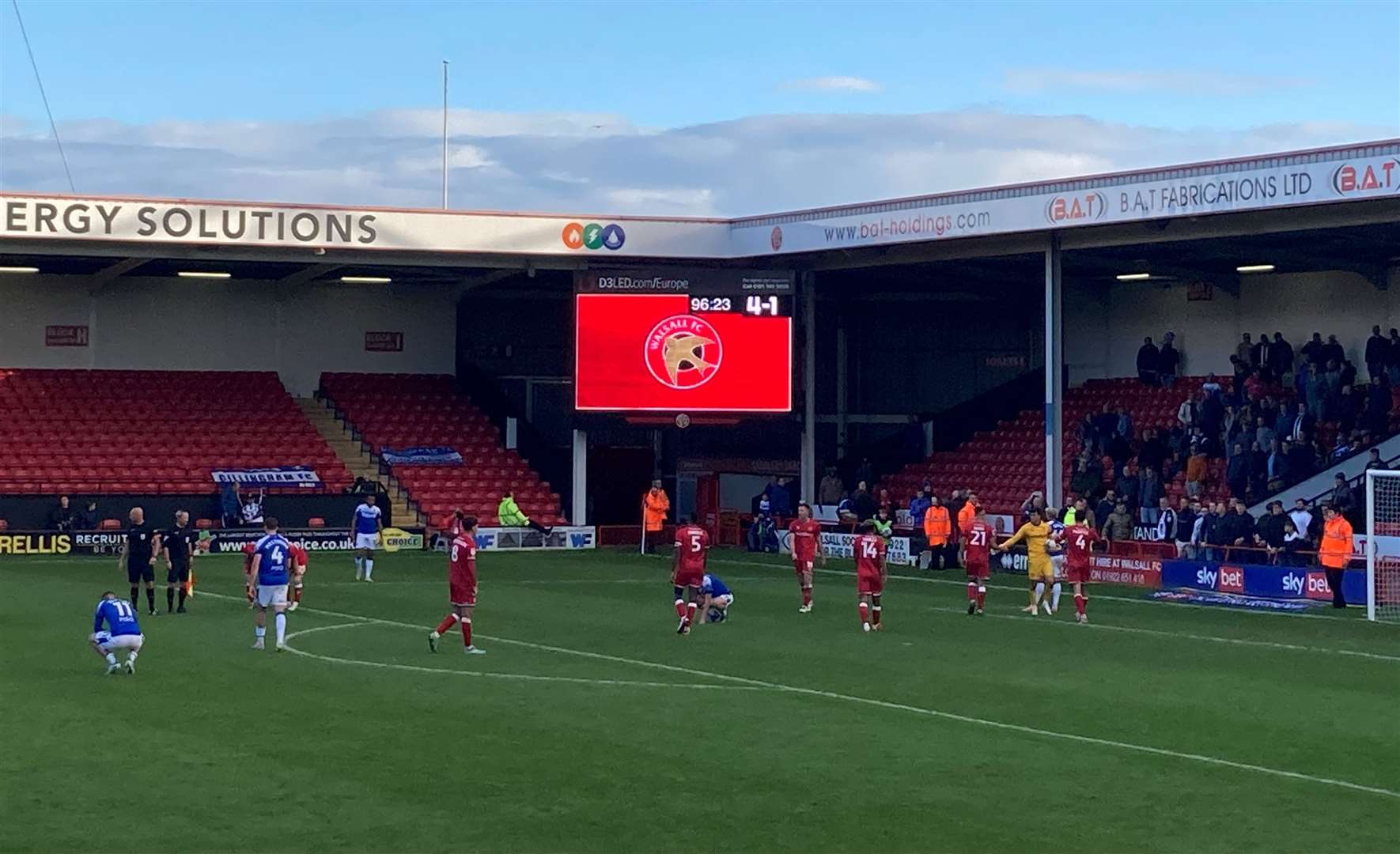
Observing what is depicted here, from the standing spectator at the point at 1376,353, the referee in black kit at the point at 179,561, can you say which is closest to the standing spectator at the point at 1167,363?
the standing spectator at the point at 1376,353

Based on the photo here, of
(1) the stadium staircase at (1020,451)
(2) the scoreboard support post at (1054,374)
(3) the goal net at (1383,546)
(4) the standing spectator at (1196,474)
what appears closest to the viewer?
(3) the goal net at (1383,546)

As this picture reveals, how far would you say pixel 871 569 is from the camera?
88.5ft

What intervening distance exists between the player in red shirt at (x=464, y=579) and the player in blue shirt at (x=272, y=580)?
201cm

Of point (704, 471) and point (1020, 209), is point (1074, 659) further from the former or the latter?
point (704, 471)

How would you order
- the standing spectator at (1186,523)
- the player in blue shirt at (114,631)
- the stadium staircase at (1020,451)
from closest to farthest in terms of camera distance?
the player in blue shirt at (114,631), the standing spectator at (1186,523), the stadium staircase at (1020,451)

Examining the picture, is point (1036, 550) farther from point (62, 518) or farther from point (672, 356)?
point (62, 518)

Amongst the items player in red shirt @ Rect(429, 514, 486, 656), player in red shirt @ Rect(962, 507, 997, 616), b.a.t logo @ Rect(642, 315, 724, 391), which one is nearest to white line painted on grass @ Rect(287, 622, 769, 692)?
player in red shirt @ Rect(429, 514, 486, 656)

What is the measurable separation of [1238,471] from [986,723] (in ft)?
78.0

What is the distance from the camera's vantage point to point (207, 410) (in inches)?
→ 1977

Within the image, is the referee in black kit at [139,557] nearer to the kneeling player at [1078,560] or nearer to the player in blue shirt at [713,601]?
the player in blue shirt at [713,601]

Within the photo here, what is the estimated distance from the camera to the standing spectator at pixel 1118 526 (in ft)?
130

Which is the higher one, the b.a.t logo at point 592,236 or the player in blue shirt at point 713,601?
the b.a.t logo at point 592,236

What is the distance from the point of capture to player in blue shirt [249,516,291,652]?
78.5 ft

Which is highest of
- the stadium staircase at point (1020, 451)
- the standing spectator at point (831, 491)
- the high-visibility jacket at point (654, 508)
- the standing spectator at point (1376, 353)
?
the standing spectator at point (1376, 353)
